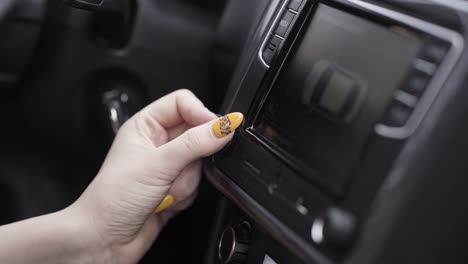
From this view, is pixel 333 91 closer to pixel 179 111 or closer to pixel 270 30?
pixel 270 30

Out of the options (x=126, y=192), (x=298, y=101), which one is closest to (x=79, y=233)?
(x=126, y=192)

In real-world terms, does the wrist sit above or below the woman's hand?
below

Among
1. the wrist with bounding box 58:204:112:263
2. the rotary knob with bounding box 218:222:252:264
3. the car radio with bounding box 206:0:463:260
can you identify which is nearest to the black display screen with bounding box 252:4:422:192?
the car radio with bounding box 206:0:463:260

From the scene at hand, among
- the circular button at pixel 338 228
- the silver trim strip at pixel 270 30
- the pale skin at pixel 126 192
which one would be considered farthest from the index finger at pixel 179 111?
the circular button at pixel 338 228

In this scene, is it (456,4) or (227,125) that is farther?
(227,125)

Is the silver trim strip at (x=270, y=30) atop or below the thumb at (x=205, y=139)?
atop

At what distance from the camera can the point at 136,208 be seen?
30.2 inches

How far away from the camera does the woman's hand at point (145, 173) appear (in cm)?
73

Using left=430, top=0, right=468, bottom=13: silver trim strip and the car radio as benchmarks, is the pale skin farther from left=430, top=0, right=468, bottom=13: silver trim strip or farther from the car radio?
left=430, top=0, right=468, bottom=13: silver trim strip

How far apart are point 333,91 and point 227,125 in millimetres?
145

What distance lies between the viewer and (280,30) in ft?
2.41

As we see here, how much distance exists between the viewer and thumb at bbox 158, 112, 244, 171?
2.35 feet

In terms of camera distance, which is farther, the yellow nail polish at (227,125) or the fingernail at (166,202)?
the fingernail at (166,202)

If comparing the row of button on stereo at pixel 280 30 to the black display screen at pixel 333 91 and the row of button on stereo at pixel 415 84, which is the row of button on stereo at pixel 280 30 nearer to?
the black display screen at pixel 333 91
